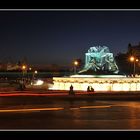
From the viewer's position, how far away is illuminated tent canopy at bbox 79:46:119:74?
48.5 metres

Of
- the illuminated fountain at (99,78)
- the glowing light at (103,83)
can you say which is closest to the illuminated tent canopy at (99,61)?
the illuminated fountain at (99,78)

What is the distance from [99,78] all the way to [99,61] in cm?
607

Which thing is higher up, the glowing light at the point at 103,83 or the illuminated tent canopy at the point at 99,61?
the illuminated tent canopy at the point at 99,61

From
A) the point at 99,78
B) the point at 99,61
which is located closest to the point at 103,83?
the point at 99,78

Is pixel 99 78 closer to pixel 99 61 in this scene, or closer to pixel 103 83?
pixel 103 83

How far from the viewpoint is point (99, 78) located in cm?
4391

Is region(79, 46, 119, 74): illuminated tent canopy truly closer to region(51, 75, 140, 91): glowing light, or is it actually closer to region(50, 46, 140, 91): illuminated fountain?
region(50, 46, 140, 91): illuminated fountain

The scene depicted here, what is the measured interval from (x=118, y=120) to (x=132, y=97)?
1497 cm

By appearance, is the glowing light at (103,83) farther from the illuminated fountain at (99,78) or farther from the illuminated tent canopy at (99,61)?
the illuminated tent canopy at (99,61)

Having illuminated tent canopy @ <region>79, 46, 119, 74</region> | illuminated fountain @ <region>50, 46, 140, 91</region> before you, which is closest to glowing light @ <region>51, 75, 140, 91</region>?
illuminated fountain @ <region>50, 46, 140, 91</region>

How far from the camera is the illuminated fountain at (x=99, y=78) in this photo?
144ft

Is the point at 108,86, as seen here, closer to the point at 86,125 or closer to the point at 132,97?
the point at 132,97
